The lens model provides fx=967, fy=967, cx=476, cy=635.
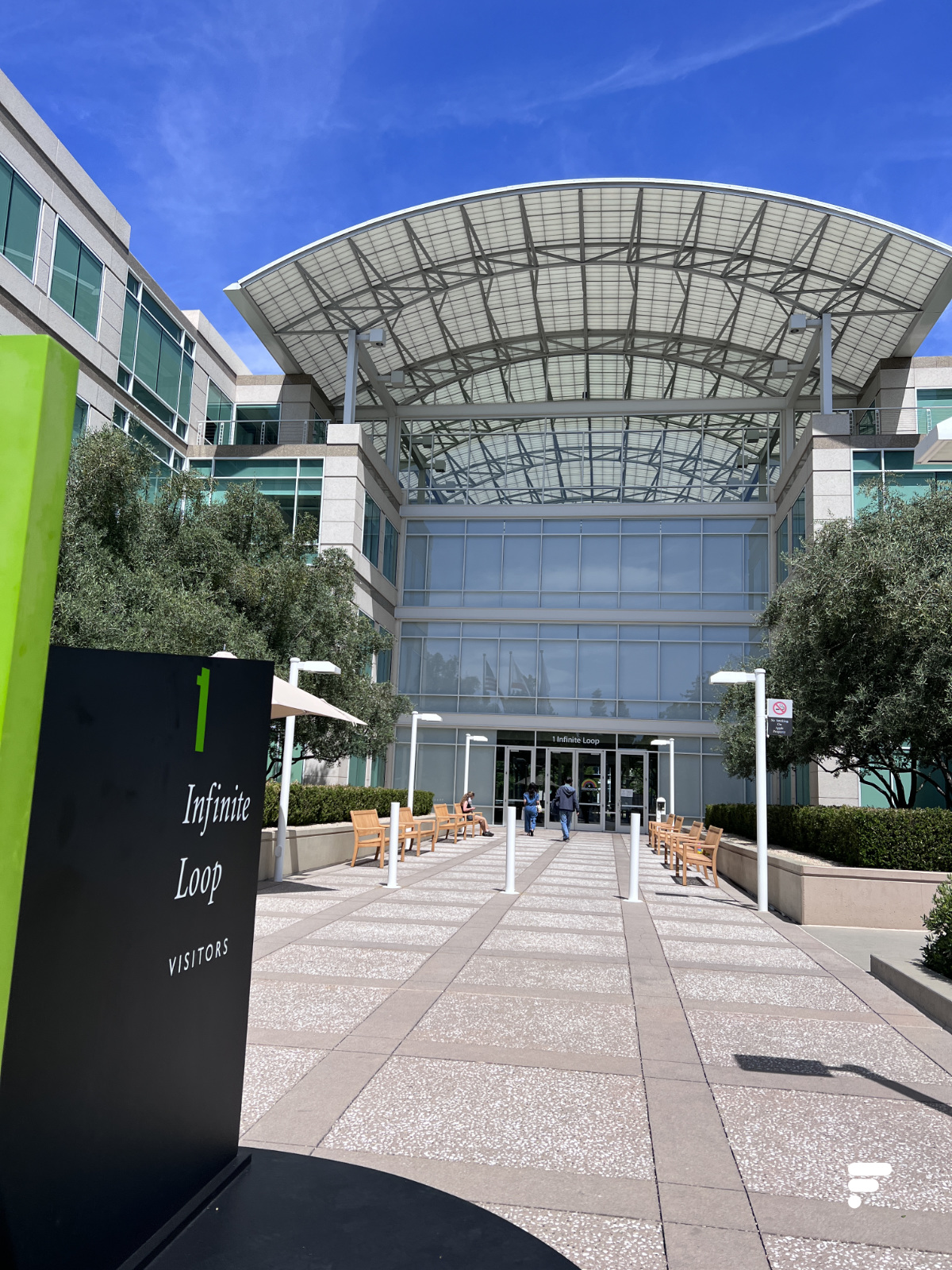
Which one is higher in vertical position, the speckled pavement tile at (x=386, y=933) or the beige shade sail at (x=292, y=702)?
the beige shade sail at (x=292, y=702)

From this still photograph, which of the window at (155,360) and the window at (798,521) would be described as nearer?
the window at (155,360)

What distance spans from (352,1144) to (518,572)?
3255 centimetres

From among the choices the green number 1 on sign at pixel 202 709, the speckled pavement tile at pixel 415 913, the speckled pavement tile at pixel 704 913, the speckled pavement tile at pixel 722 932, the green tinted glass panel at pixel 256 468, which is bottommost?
the speckled pavement tile at pixel 704 913

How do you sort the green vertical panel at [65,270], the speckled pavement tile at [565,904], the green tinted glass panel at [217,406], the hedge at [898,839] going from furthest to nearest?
the green tinted glass panel at [217,406] → the green vertical panel at [65,270] → the speckled pavement tile at [565,904] → the hedge at [898,839]

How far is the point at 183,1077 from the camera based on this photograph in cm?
225

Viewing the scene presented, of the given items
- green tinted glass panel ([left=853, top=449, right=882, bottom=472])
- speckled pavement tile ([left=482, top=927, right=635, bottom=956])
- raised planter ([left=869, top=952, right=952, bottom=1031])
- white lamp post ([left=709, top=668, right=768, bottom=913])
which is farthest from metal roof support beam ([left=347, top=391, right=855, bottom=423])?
raised planter ([left=869, top=952, right=952, bottom=1031])

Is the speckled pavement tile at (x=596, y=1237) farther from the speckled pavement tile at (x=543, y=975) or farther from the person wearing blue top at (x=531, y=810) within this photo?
the person wearing blue top at (x=531, y=810)

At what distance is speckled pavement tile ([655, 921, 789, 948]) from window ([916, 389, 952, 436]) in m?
19.8

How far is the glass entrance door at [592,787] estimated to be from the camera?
3441 cm

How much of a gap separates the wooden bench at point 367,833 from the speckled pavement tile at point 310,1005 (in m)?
9.29

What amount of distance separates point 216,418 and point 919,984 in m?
30.5

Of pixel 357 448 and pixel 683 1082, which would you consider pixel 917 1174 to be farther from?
pixel 357 448

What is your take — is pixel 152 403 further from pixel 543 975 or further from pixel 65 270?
pixel 543 975

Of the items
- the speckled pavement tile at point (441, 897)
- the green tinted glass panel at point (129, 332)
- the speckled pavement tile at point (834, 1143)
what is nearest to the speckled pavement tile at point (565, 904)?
the speckled pavement tile at point (441, 897)
